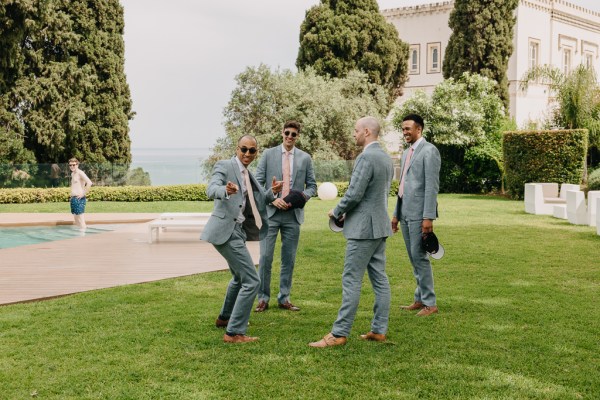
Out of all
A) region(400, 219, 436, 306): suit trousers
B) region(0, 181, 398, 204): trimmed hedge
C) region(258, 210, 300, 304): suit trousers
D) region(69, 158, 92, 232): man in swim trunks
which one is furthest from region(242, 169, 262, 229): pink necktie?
region(0, 181, 398, 204): trimmed hedge

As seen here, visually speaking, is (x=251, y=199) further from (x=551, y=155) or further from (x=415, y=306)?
(x=551, y=155)

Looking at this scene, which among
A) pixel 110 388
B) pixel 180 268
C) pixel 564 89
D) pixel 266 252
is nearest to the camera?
pixel 110 388

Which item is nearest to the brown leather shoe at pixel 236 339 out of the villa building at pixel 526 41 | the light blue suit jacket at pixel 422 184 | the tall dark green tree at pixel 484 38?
the light blue suit jacket at pixel 422 184

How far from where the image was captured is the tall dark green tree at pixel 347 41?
37.8 m

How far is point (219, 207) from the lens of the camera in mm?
5910

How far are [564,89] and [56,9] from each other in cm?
2120

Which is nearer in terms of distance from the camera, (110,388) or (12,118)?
(110,388)

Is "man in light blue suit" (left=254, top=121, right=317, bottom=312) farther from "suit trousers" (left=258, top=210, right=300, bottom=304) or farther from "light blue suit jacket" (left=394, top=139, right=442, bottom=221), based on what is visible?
"light blue suit jacket" (left=394, top=139, right=442, bottom=221)

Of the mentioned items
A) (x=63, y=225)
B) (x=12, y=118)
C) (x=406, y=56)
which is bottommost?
(x=63, y=225)

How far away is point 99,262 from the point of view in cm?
1098

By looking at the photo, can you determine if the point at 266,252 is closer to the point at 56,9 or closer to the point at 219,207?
the point at 219,207

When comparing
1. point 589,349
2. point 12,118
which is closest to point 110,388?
point 589,349

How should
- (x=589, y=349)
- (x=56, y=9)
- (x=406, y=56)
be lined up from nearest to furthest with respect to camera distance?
(x=589, y=349) < (x=56, y=9) < (x=406, y=56)

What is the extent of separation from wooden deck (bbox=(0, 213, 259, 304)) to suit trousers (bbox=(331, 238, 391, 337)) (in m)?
3.97
